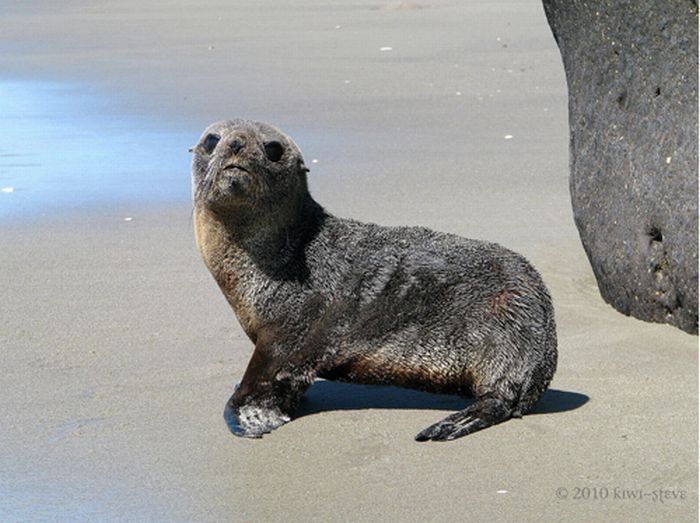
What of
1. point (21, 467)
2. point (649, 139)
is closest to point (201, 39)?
point (649, 139)

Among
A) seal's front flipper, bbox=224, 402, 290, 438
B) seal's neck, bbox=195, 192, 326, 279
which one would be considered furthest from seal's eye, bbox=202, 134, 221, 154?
seal's front flipper, bbox=224, 402, 290, 438

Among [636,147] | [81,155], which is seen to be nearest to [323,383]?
[636,147]

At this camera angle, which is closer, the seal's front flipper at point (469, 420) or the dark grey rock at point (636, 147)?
the seal's front flipper at point (469, 420)

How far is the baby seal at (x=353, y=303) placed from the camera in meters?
5.11

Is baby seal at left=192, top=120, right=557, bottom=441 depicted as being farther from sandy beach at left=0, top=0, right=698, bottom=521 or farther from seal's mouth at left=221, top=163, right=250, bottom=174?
sandy beach at left=0, top=0, right=698, bottom=521

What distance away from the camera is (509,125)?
37.8ft

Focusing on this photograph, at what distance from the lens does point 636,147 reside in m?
6.32

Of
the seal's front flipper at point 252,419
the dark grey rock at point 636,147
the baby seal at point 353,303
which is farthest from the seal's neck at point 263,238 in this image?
the dark grey rock at point 636,147

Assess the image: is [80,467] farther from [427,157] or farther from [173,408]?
[427,157]

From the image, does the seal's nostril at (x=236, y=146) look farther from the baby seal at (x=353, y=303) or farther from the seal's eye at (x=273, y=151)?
the seal's eye at (x=273, y=151)

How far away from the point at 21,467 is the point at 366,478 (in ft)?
3.79

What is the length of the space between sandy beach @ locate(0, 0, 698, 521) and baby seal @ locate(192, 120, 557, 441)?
0.50 ft

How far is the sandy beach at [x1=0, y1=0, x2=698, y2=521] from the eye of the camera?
179 inches

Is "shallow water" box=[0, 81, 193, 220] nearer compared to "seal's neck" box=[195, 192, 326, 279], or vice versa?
"seal's neck" box=[195, 192, 326, 279]
